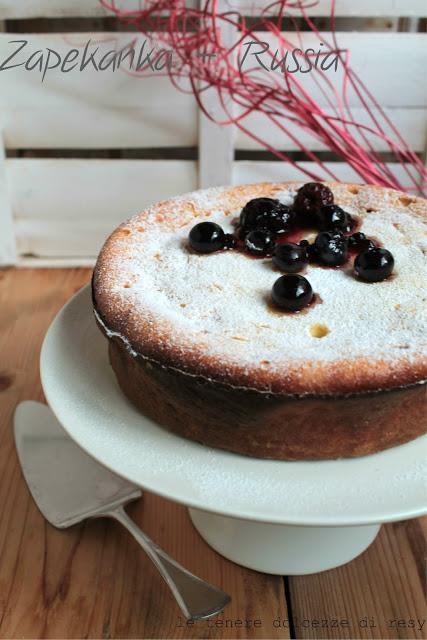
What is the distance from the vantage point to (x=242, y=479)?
852 millimetres

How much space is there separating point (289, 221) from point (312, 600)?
Result: 0.57 metres

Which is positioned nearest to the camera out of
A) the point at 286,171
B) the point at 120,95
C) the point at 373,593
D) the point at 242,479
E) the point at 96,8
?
the point at 242,479

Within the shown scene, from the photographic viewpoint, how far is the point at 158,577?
3.27 ft

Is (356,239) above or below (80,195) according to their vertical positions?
above

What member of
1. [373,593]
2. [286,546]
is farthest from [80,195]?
[373,593]

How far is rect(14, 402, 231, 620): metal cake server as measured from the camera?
951 mm

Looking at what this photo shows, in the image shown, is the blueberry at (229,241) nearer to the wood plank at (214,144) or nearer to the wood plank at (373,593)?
the wood plank at (373,593)

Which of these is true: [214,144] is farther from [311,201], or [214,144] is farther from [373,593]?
[373,593]

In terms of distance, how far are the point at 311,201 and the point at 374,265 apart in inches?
8.0

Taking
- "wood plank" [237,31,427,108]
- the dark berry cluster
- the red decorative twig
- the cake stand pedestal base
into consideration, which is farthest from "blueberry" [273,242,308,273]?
"wood plank" [237,31,427,108]

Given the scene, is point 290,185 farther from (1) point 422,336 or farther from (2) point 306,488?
(2) point 306,488

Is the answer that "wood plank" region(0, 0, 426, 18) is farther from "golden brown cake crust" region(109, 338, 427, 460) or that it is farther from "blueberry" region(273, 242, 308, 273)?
"golden brown cake crust" region(109, 338, 427, 460)

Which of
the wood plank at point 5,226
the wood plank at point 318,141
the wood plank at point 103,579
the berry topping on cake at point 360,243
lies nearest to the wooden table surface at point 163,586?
the wood plank at point 103,579

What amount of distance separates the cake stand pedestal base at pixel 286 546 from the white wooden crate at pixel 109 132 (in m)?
0.98
